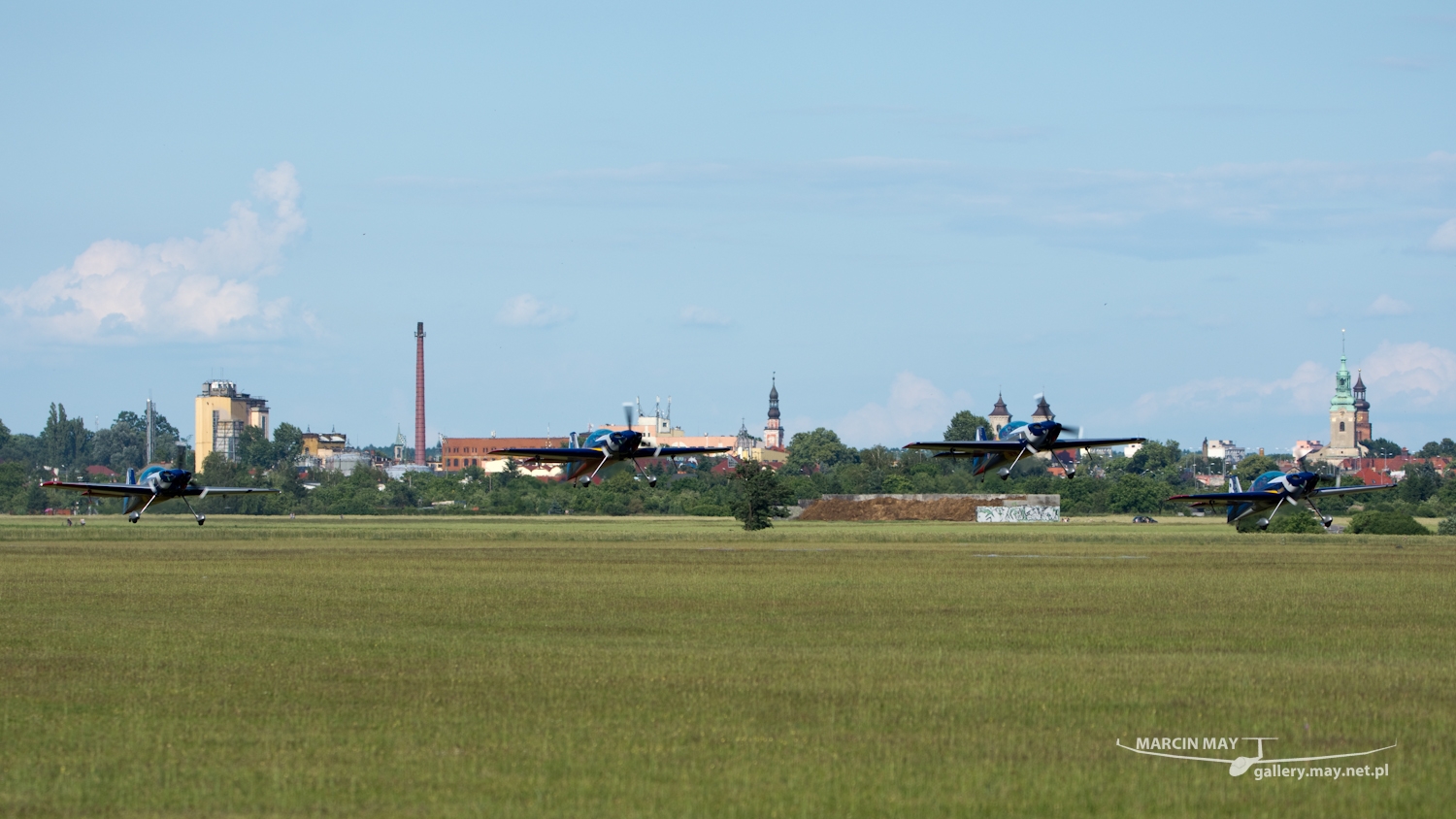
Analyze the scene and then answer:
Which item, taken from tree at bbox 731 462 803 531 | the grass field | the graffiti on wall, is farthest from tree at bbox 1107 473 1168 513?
the grass field

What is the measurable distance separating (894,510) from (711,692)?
125444mm

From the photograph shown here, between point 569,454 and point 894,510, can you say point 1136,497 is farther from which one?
point 569,454

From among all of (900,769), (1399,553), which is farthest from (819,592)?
(1399,553)

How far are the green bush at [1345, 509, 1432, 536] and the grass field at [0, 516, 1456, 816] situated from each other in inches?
2137

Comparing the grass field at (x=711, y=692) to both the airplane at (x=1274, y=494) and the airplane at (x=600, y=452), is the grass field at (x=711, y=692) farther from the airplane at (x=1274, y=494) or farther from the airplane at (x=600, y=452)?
the airplane at (x=1274, y=494)

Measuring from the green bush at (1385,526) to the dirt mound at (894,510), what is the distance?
42121 millimetres

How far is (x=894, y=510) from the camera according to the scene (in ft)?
502

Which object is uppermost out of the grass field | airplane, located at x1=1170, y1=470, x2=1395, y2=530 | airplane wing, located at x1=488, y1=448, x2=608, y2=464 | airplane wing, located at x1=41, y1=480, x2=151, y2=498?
airplane wing, located at x1=488, y1=448, x2=608, y2=464

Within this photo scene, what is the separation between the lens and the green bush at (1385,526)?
4311 inches

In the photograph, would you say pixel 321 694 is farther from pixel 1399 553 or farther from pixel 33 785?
pixel 1399 553

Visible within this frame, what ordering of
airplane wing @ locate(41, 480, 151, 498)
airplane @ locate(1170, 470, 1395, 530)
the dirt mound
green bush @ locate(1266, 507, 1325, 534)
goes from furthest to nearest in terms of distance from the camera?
the dirt mound < green bush @ locate(1266, 507, 1325, 534) < airplane @ locate(1170, 470, 1395, 530) < airplane wing @ locate(41, 480, 151, 498)

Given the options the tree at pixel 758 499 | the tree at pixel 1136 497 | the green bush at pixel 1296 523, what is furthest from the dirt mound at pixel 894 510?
the green bush at pixel 1296 523

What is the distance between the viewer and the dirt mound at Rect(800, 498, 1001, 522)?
15000 centimetres

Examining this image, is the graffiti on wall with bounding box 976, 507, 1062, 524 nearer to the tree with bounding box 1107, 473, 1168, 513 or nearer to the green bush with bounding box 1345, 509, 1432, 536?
the tree with bounding box 1107, 473, 1168, 513
